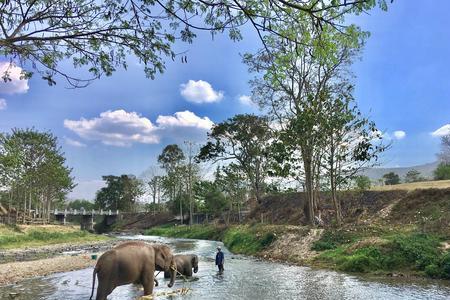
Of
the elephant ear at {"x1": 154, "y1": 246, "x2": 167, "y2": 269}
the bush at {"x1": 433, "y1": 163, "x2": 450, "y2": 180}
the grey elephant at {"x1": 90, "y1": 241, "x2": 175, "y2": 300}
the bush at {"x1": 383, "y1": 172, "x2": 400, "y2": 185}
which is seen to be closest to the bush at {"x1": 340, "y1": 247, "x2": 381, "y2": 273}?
the elephant ear at {"x1": 154, "y1": 246, "x2": 167, "y2": 269}

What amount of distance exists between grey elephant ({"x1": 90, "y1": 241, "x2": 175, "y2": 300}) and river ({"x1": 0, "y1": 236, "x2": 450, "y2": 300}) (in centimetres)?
166

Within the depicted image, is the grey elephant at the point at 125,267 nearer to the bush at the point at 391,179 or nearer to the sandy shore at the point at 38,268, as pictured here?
the sandy shore at the point at 38,268

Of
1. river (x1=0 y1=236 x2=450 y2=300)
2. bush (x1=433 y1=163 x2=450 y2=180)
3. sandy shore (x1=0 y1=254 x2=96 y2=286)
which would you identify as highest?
bush (x1=433 y1=163 x2=450 y2=180)

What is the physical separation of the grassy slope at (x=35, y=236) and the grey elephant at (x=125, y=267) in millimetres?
31310

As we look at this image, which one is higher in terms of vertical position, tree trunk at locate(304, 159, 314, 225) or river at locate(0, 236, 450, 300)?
tree trunk at locate(304, 159, 314, 225)

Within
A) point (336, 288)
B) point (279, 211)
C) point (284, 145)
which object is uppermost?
point (284, 145)

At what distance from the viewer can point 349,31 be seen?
24.8 feet

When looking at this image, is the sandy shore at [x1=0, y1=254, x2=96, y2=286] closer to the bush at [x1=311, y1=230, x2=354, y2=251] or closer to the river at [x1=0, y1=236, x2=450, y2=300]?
the river at [x1=0, y1=236, x2=450, y2=300]

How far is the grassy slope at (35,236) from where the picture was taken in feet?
144

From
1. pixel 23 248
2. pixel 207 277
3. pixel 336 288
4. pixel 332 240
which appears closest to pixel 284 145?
pixel 332 240

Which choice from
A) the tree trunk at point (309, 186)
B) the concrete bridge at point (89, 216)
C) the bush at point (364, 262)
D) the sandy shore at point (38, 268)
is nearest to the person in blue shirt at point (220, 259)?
the bush at point (364, 262)

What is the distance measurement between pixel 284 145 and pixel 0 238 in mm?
28182

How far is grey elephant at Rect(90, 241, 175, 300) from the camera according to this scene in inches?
542

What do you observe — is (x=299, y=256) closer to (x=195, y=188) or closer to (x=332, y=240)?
(x=332, y=240)
